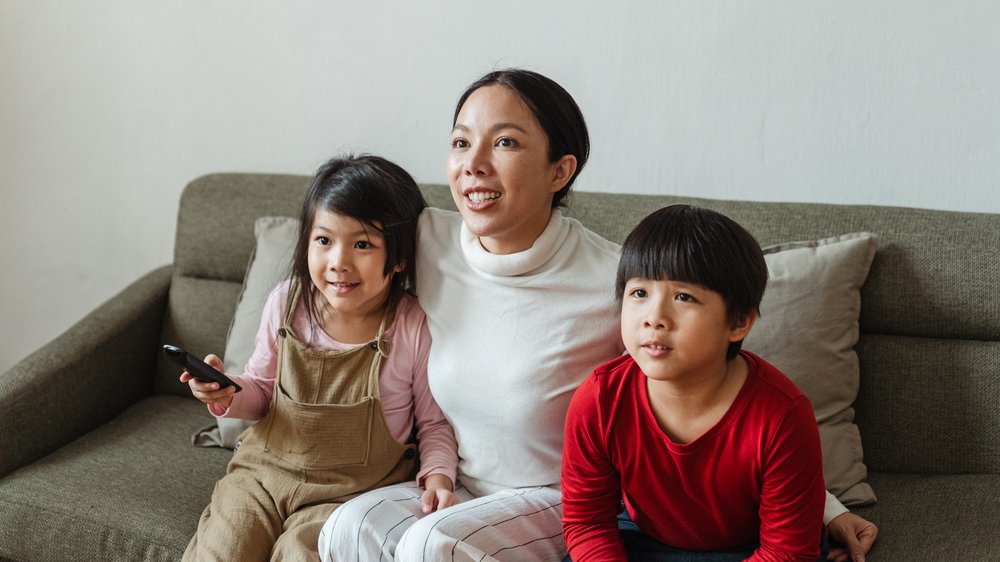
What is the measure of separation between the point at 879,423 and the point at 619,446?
26.4 inches

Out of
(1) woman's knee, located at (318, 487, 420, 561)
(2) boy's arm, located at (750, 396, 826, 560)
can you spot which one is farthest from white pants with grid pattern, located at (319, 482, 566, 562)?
(2) boy's arm, located at (750, 396, 826, 560)

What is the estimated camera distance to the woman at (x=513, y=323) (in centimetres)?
149

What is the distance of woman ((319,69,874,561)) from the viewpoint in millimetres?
1487

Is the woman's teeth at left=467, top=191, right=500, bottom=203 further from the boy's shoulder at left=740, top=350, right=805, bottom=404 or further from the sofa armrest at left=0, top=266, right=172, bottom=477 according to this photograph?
the sofa armrest at left=0, top=266, right=172, bottom=477

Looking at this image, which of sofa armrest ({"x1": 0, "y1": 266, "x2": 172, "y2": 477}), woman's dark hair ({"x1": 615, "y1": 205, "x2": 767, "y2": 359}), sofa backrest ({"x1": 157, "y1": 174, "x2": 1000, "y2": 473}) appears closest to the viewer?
woman's dark hair ({"x1": 615, "y1": 205, "x2": 767, "y2": 359})

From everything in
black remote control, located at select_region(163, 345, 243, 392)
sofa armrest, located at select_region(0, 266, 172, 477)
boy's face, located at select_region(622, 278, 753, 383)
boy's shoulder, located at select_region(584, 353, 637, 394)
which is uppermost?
boy's face, located at select_region(622, 278, 753, 383)

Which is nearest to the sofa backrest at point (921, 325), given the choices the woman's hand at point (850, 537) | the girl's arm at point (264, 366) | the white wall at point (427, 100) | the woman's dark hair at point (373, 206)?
the white wall at point (427, 100)

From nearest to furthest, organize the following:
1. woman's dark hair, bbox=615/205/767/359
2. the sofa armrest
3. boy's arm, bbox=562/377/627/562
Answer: woman's dark hair, bbox=615/205/767/359 → boy's arm, bbox=562/377/627/562 → the sofa armrest

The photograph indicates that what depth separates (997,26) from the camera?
183 cm

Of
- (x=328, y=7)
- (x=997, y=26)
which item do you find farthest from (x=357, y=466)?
(x=997, y=26)

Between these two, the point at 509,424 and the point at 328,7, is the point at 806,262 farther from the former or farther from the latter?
the point at 328,7

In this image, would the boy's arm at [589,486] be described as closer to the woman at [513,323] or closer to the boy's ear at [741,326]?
the woman at [513,323]

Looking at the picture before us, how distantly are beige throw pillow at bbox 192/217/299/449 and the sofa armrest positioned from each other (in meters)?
0.25

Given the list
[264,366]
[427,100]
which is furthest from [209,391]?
[427,100]
